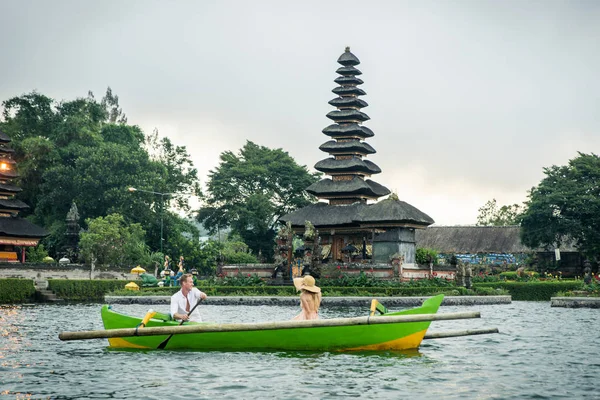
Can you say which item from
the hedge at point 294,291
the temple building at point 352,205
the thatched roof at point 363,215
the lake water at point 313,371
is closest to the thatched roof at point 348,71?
the temple building at point 352,205

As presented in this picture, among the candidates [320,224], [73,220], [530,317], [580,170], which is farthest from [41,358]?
[580,170]

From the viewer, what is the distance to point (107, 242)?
→ 66.4 meters

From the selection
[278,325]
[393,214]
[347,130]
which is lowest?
[278,325]

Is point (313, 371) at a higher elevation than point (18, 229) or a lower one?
lower

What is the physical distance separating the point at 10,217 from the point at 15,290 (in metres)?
21.7

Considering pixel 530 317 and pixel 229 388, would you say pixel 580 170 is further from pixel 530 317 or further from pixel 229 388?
pixel 229 388

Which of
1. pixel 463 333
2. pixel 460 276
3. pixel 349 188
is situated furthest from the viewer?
pixel 349 188

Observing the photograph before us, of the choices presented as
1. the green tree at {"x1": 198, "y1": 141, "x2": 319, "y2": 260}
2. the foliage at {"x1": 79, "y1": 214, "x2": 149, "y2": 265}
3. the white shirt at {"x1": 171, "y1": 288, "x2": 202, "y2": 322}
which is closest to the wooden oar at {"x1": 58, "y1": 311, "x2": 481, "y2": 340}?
the white shirt at {"x1": 171, "y1": 288, "x2": 202, "y2": 322}

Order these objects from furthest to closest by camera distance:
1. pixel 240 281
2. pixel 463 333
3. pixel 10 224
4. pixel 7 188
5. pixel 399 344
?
pixel 7 188
pixel 10 224
pixel 240 281
pixel 463 333
pixel 399 344

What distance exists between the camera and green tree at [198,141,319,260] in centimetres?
8262

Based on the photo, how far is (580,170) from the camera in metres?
67.4

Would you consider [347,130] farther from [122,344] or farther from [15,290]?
[122,344]

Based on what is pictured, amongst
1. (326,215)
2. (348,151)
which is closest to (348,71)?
(348,151)

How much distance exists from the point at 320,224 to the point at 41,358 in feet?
146
